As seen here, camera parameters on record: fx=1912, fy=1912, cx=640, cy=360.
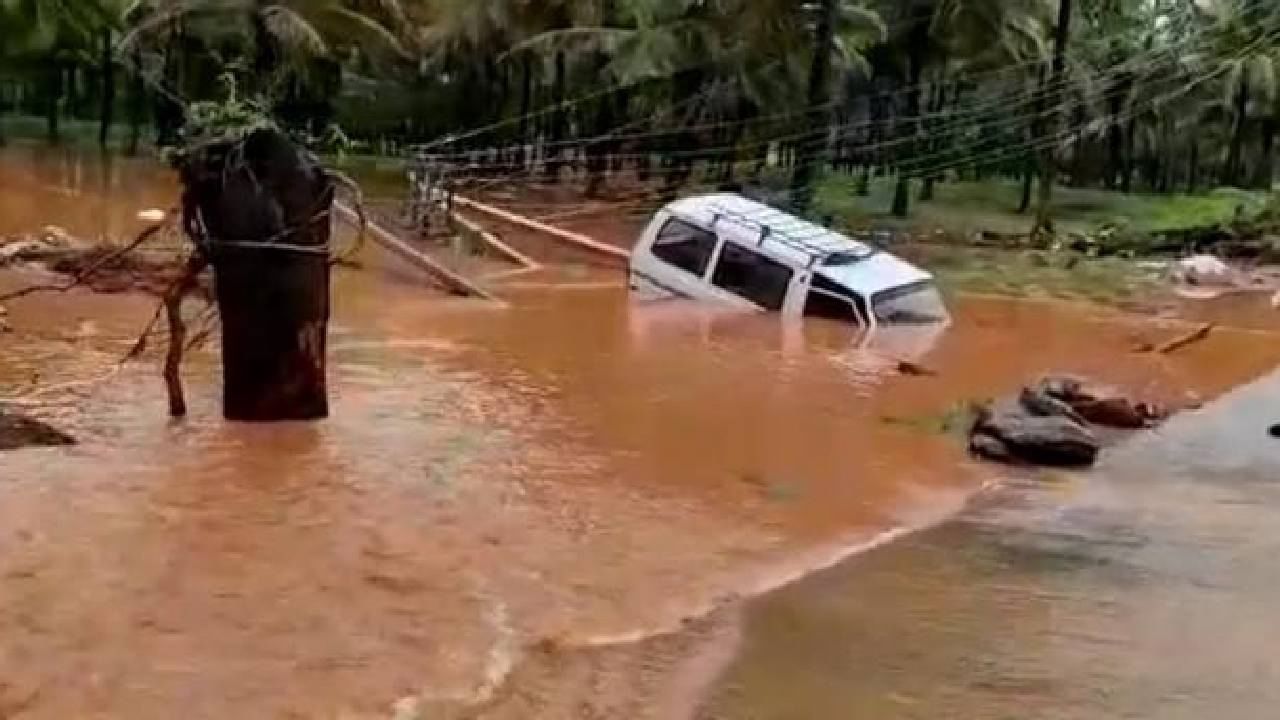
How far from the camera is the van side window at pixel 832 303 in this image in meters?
21.5

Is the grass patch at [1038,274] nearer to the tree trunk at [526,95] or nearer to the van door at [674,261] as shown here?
the van door at [674,261]

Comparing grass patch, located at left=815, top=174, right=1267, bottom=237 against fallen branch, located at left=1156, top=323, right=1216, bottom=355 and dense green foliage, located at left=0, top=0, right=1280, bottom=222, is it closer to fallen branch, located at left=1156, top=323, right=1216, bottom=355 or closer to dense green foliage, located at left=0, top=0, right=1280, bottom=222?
dense green foliage, located at left=0, top=0, right=1280, bottom=222

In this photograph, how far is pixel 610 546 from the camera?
31.9 feet

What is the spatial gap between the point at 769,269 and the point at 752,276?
275mm

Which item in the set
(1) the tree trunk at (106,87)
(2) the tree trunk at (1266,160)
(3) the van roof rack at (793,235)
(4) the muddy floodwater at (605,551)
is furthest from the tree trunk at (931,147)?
(4) the muddy floodwater at (605,551)

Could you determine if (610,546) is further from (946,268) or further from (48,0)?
(946,268)

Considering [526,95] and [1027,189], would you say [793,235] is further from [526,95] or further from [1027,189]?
Answer: [526,95]

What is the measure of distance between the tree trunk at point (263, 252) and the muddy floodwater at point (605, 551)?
44cm

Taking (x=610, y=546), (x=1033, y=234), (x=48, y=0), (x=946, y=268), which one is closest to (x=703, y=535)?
(x=610, y=546)

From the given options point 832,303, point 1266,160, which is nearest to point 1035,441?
point 832,303

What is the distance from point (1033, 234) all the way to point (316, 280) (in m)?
25.6

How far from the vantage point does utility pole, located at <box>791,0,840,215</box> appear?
107 feet

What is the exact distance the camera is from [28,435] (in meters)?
11.6

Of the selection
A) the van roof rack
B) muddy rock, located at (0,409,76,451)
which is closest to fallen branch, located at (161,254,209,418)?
muddy rock, located at (0,409,76,451)
